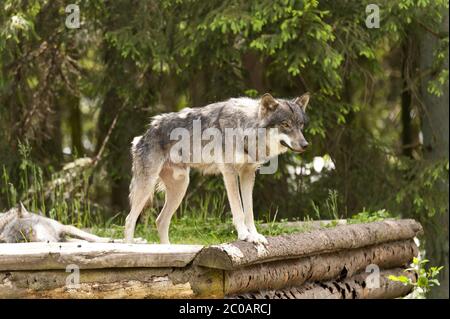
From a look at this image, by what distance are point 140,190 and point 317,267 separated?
6.31 ft

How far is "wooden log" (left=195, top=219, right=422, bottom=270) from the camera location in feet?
22.6

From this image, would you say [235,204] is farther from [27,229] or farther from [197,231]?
[27,229]

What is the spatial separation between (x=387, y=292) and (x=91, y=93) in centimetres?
598

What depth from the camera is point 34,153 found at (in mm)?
13102

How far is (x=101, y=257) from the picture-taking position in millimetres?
7062

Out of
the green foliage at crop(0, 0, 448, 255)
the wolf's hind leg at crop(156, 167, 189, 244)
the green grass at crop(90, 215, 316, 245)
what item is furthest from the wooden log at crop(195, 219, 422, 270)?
the green foliage at crop(0, 0, 448, 255)

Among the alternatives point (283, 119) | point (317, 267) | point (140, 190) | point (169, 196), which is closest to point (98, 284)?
point (140, 190)

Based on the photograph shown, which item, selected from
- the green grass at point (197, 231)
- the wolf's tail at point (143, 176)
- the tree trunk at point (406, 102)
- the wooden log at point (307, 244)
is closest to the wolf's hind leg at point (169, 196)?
the wolf's tail at point (143, 176)

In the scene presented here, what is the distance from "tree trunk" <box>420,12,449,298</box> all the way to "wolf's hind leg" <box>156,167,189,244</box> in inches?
214

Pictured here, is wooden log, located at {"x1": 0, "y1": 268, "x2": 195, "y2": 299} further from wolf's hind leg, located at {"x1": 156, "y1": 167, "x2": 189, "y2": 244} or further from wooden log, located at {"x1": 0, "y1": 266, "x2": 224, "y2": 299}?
wolf's hind leg, located at {"x1": 156, "y1": 167, "x2": 189, "y2": 244}

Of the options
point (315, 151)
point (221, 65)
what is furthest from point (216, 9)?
point (315, 151)

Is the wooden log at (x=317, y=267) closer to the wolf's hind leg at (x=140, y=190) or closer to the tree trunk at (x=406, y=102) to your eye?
the wolf's hind leg at (x=140, y=190)

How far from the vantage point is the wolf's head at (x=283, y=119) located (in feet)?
25.0
